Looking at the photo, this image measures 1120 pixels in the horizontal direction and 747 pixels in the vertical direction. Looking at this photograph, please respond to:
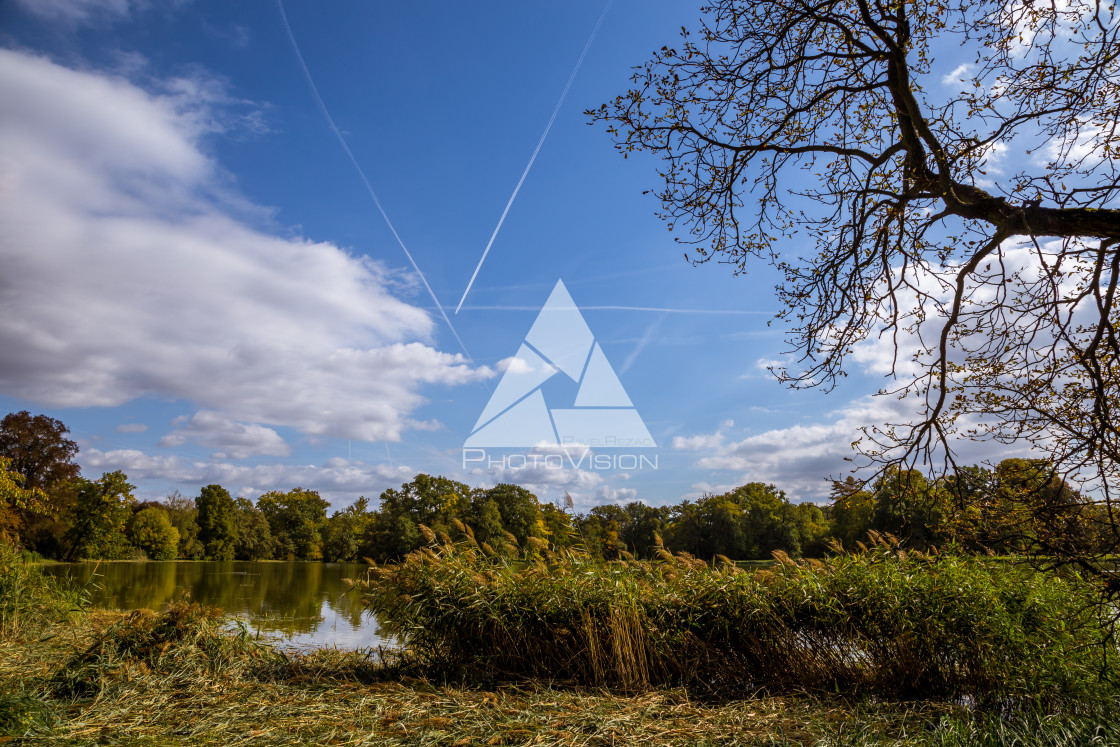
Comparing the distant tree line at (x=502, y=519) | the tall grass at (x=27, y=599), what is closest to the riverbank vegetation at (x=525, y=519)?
the distant tree line at (x=502, y=519)

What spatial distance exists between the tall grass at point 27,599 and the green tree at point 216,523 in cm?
3303

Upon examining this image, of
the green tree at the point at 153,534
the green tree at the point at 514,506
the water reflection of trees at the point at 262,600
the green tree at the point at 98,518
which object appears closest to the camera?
the water reflection of trees at the point at 262,600

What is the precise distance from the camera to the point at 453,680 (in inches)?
149

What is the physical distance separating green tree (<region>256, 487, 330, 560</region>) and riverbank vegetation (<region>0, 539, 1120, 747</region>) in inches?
1481

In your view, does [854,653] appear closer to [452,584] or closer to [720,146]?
[452,584]

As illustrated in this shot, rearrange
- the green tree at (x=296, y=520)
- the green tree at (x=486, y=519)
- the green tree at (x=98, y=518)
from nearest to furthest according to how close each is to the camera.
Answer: the green tree at (x=486, y=519), the green tree at (x=98, y=518), the green tree at (x=296, y=520)

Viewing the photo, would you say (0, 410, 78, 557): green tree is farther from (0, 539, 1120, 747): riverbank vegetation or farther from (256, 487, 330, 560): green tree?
(0, 539, 1120, 747): riverbank vegetation

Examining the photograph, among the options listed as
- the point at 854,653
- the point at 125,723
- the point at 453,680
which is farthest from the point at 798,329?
the point at 125,723

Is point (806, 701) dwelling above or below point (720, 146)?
below

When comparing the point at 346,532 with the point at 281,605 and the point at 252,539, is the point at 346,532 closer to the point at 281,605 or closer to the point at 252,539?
the point at 252,539

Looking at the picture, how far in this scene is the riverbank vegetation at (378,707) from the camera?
260cm

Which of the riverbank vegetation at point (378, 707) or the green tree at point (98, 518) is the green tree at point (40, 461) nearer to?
the green tree at point (98, 518)

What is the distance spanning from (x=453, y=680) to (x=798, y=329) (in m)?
3.60

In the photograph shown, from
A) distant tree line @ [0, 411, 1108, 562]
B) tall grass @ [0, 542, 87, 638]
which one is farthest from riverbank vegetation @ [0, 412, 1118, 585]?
tall grass @ [0, 542, 87, 638]
